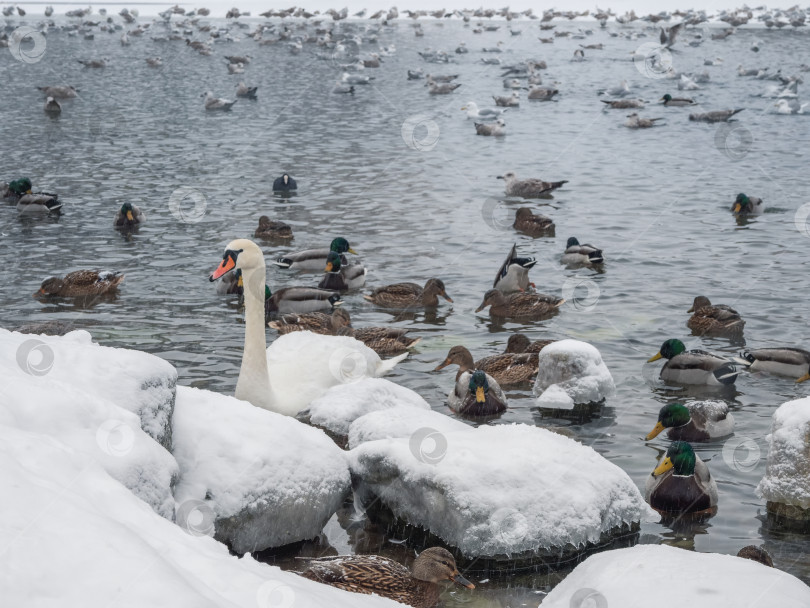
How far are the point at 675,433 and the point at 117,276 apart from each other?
8.13m

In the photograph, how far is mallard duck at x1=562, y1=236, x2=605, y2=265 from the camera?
14977 mm

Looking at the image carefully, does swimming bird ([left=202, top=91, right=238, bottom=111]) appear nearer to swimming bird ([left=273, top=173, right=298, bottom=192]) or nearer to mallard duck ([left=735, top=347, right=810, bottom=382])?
swimming bird ([left=273, top=173, right=298, bottom=192])

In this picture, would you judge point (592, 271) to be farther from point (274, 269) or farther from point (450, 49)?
point (450, 49)

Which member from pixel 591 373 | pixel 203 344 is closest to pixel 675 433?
pixel 591 373

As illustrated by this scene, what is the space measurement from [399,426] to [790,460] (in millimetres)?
3073

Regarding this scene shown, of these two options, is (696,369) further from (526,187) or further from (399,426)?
(526,187)

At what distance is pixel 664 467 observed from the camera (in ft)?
25.3

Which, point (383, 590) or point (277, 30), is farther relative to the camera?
point (277, 30)

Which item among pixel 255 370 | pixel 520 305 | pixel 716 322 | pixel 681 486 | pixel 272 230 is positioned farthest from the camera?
pixel 272 230

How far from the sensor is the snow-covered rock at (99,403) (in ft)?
15.0

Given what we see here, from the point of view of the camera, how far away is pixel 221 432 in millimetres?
6684

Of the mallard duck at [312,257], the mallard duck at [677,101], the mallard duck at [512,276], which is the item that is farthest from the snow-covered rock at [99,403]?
the mallard duck at [677,101]

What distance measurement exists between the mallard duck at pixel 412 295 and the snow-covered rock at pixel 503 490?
5.90 meters

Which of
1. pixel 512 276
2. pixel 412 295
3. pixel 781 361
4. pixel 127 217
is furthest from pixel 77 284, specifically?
pixel 781 361
